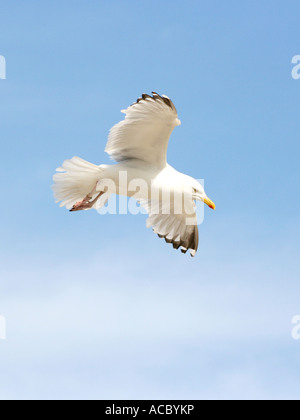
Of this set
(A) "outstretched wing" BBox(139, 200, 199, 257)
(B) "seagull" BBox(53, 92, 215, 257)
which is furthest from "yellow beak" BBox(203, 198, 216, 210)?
(A) "outstretched wing" BBox(139, 200, 199, 257)

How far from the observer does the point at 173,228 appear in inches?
555

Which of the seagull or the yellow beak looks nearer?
the seagull

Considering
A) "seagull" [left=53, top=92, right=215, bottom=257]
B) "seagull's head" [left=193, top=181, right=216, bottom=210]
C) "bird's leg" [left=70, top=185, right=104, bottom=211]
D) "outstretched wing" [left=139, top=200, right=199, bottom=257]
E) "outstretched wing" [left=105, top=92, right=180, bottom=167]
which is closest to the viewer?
"outstretched wing" [left=105, top=92, right=180, bottom=167]

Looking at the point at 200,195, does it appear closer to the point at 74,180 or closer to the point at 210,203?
the point at 210,203

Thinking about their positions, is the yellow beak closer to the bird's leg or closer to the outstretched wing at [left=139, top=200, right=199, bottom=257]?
the outstretched wing at [left=139, top=200, right=199, bottom=257]

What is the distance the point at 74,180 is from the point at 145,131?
51.9 inches

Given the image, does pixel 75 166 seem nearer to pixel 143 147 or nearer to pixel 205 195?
pixel 143 147

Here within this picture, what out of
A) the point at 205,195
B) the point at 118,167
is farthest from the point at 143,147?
the point at 205,195

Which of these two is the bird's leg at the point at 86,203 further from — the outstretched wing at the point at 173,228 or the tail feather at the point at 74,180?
the outstretched wing at the point at 173,228

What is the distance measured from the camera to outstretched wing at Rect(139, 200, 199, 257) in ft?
45.9

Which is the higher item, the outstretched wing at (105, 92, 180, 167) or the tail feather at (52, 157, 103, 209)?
the outstretched wing at (105, 92, 180, 167)

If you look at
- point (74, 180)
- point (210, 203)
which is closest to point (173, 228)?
point (210, 203)

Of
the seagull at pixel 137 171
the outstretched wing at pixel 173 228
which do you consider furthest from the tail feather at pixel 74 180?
the outstretched wing at pixel 173 228

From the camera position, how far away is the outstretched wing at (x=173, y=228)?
45.9 feet
